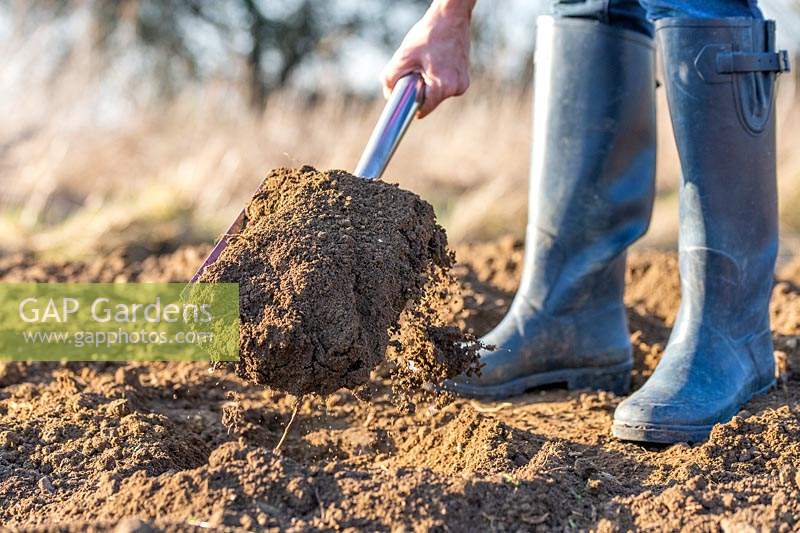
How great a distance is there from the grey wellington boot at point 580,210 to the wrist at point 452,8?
13.0 inches

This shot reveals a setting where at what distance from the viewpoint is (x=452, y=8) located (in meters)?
2.38

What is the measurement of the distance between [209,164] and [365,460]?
363 cm

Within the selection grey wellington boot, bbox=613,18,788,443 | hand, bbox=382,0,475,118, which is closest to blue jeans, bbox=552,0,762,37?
grey wellington boot, bbox=613,18,788,443

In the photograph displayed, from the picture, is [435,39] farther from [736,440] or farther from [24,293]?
[24,293]

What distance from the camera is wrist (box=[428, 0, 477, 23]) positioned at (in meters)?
2.37

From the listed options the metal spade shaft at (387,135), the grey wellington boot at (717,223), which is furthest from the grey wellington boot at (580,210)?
the metal spade shaft at (387,135)

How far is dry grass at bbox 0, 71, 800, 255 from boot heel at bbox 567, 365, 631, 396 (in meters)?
2.50

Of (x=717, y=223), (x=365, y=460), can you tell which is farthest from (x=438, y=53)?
(x=365, y=460)

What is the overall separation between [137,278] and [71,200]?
2149mm

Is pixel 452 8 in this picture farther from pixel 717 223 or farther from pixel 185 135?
pixel 185 135

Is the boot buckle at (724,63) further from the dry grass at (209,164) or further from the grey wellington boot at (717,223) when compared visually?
the dry grass at (209,164)

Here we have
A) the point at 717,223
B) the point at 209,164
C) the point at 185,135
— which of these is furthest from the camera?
the point at 185,135

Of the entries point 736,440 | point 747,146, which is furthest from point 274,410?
point 747,146

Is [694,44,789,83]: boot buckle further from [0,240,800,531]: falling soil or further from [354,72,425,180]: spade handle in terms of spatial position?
[0,240,800,531]: falling soil
